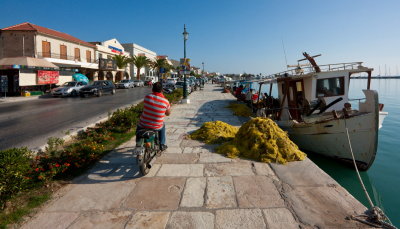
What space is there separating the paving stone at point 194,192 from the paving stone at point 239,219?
42cm

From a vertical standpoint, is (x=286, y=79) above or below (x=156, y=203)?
above

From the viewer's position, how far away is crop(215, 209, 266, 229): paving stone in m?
3.05

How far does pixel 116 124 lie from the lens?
8.59 metres

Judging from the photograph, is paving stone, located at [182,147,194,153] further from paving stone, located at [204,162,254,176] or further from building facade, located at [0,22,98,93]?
building facade, located at [0,22,98,93]

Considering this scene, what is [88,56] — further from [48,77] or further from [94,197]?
[94,197]

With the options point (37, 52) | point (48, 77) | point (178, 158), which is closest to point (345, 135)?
point (178, 158)

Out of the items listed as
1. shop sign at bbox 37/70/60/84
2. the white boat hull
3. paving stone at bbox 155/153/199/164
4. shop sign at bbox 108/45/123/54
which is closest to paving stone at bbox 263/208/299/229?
paving stone at bbox 155/153/199/164

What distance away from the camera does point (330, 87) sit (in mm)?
9016

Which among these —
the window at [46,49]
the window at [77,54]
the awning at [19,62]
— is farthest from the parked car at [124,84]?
the awning at [19,62]

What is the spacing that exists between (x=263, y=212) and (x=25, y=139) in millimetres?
7936

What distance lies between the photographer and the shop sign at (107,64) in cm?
3948

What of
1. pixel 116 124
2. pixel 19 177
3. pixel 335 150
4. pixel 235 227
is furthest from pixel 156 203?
pixel 335 150

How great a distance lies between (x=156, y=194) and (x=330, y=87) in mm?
7953

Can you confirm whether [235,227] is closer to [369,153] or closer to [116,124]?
[369,153]
